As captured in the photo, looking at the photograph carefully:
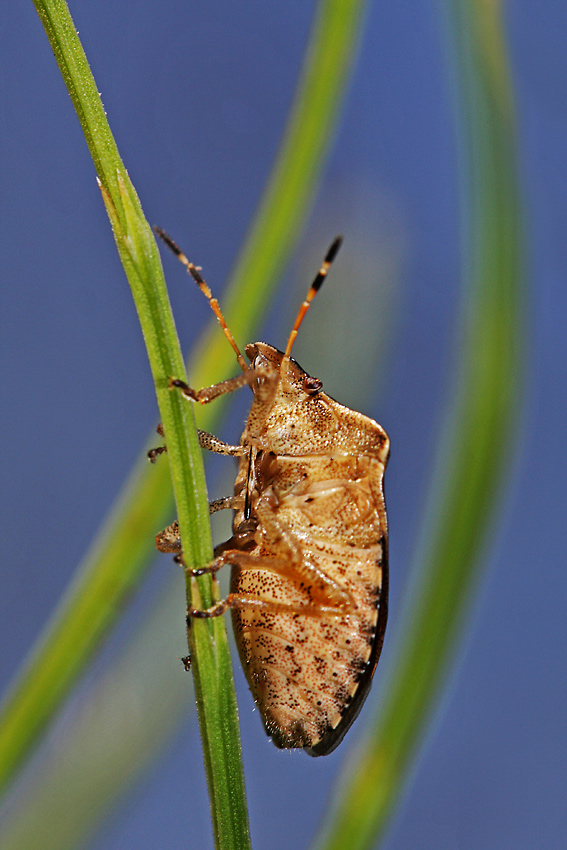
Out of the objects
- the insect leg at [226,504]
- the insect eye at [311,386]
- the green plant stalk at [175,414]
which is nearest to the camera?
the green plant stalk at [175,414]

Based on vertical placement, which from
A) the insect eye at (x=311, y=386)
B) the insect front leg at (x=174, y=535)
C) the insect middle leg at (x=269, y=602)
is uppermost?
the insect eye at (x=311, y=386)

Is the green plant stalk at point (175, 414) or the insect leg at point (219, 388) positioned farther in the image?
the insect leg at point (219, 388)

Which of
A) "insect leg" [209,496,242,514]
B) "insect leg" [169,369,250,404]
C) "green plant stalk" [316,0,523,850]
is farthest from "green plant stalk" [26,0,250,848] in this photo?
"green plant stalk" [316,0,523,850]

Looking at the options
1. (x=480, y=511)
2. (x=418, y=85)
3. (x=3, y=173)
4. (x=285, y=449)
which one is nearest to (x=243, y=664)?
(x=285, y=449)

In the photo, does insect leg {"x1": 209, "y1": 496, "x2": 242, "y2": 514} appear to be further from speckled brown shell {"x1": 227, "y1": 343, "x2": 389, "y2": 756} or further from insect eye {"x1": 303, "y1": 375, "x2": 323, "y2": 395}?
insect eye {"x1": 303, "y1": 375, "x2": 323, "y2": 395}

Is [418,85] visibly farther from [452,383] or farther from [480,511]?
[480,511]

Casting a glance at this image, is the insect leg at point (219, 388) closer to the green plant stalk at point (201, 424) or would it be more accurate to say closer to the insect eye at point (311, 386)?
the insect eye at point (311, 386)

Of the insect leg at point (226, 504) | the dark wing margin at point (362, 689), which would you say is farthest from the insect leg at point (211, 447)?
the dark wing margin at point (362, 689)
